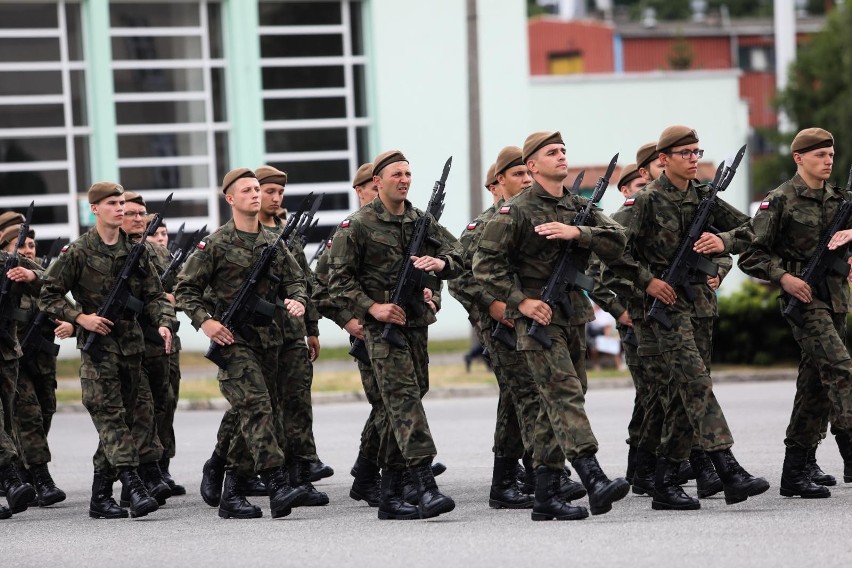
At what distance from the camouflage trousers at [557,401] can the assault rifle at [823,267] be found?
1.56m

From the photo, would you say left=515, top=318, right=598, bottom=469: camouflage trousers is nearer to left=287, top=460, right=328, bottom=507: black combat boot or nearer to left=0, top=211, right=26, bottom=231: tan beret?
left=287, top=460, right=328, bottom=507: black combat boot

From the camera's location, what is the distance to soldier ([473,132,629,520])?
9.28 m

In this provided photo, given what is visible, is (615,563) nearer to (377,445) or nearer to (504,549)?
(504,549)

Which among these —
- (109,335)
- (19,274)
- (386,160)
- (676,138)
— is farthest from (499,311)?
(19,274)

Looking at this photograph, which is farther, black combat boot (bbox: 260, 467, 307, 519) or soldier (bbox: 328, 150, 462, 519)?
black combat boot (bbox: 260, 467, 307, 519)

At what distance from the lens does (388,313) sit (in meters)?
9.94

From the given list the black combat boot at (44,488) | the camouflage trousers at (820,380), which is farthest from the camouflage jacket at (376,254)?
the black combat boot at (44,488)

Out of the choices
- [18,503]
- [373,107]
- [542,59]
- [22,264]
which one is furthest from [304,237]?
[542,59]

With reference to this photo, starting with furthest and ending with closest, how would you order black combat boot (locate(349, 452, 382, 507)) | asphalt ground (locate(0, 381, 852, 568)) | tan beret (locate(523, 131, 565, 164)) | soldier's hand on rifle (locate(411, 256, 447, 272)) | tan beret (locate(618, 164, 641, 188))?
tan beret (locate(618, 164, 641, 188))
black combat boot (locate(349, 452, 382, 507))
soldier's hand on rifle (locate(411, 256, 447, 272))
tan beret (locate(523, 131, 565, 164))
asphalt ground (locate(0, 381, 852, 568))

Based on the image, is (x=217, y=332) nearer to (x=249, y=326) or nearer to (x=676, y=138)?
(x=249, y=326)

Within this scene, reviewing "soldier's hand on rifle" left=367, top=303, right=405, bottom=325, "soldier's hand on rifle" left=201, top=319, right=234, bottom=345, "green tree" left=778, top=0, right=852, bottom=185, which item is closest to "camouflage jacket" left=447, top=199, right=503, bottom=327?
"soldier's hand on rifle" left=367, top=303, right=405, bottom=325

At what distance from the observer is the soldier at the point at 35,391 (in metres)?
11.8

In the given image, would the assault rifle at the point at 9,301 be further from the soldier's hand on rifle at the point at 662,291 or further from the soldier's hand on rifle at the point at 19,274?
the soldier's hand on rifle at the point at 662,291

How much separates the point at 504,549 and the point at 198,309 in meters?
2.86
